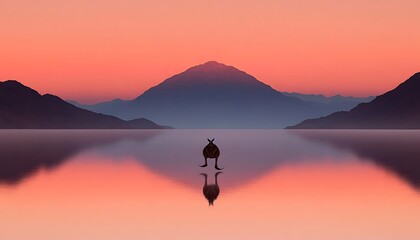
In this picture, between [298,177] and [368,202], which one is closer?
[368,202]

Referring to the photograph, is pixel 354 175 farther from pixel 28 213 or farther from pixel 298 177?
pixel 28 213

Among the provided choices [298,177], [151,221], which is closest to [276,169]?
[298,177]

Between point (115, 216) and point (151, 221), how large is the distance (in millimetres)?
1579

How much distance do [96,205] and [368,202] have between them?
33.2 ft

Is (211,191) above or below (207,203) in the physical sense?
above

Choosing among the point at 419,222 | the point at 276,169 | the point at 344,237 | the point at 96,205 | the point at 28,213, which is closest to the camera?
the point at 344,237

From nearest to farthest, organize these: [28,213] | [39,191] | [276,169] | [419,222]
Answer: [419,222], [28,213], [39,191], [276,169]

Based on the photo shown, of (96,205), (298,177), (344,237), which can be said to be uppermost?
(298,177)

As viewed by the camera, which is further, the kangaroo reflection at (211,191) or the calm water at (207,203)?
the kangaroo reflection at (211,191)

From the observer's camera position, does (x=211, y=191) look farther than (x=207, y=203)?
Yes

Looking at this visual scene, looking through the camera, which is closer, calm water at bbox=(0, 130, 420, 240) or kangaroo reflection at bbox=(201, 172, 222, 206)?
calm water at bbox=(0, 130, 420, 240)

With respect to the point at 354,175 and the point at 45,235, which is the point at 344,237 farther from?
the point at 354,175

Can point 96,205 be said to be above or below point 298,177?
below

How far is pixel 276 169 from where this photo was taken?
40.3 meters
